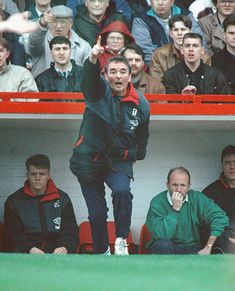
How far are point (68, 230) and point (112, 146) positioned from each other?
1.12 m

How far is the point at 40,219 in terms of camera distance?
10.3 meters

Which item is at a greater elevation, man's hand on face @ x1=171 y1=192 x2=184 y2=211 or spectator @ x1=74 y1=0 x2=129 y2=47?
spectator @ x1=74 y1=0 x2=129 y2=47

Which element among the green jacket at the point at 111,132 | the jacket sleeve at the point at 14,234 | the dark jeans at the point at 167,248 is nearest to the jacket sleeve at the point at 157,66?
the green jacket at the point at 111,132

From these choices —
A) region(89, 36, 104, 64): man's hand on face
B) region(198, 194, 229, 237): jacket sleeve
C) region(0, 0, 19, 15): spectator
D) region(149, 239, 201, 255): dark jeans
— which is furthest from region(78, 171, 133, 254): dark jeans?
region(0, 0, 19, 15): spectator

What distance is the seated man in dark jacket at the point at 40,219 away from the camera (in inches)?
403

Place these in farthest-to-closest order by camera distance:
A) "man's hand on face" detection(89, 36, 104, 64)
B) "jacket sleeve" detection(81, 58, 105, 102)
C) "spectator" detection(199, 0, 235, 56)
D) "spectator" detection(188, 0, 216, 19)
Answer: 1. "spectator" detection(188, 0, 216, 19)
2. "spectator" detection(199, 0, 235, 56)
3. "jacket sleeve" detection(81, 58, 105, 102)
4. "man's hand on face" detection(89, 36, 104, 64)

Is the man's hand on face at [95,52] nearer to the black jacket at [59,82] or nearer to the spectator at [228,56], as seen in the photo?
the black jacket at [59,82]

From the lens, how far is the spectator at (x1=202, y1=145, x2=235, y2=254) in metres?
10.3

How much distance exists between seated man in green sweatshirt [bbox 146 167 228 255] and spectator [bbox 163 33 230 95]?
87 cm

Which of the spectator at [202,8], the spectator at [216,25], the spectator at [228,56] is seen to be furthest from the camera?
the spectator at [202,8]

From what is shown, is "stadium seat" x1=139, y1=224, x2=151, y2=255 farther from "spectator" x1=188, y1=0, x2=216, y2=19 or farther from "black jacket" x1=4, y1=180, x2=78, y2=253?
"spectator" x1=188, y1=0, x2=216, y2=19

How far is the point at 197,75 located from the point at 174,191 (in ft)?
4.00

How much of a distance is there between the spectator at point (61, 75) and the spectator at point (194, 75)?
829mm

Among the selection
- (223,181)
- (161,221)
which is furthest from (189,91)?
(161,221)
